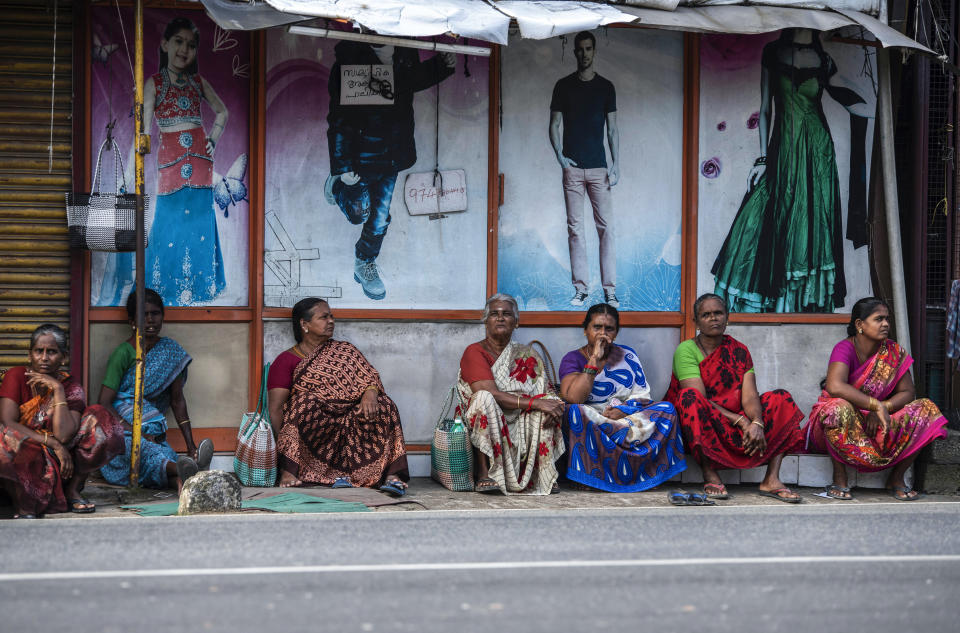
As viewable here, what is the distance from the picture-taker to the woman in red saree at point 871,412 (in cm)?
781

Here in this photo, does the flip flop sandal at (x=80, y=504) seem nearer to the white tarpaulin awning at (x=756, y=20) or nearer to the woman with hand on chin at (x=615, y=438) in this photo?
the woman with hand on chin at (x=615, y=438)

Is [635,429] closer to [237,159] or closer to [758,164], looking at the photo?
[758,164]

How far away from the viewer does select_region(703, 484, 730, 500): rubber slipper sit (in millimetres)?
7648

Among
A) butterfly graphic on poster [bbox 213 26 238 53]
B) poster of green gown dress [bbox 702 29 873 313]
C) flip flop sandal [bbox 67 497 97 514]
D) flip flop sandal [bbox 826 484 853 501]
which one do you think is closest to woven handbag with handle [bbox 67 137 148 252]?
butterfly graphic on poster [bbox 213 26 238 53]

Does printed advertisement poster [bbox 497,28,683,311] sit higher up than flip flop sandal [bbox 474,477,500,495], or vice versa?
printed advertisement poster [bbox 497,28,683,311]

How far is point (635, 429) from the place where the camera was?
25.9 ft

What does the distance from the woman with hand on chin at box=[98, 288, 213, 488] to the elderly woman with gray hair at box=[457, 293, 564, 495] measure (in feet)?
6.01

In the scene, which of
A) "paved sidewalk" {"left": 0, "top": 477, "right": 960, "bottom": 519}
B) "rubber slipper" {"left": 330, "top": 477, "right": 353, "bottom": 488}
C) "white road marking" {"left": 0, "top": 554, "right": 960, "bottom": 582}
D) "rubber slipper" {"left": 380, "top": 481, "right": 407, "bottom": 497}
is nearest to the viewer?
"white road marking" {"left": 0, "top": 554, "right": 960, "bottom": 582}

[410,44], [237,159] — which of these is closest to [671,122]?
[410,44]

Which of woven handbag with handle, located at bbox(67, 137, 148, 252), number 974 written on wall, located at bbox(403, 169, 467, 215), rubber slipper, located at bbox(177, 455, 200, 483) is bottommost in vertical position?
rubber slipper, located at bbox(177, 455, 200, 483)

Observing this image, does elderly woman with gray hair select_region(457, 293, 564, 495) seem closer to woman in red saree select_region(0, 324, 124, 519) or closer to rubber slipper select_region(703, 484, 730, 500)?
rubber slipper select_region(703, 484, 730, 500)

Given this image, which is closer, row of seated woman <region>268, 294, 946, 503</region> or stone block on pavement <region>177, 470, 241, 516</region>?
stone block on pavement <region>177, 470, 241, 516</region>

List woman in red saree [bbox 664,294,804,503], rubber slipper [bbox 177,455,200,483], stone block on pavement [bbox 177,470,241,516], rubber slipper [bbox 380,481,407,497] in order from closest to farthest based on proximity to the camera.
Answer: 1. stone block on pavement [bbox 177,470,241,516]
2. rubber slipper [bbox 177,455,200,483]
3. rubber slipper [bbox 380,481,407,497]
4. woman in red saree [bbox 664,294,804,503]

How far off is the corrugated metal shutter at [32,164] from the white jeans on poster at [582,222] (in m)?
3.73
